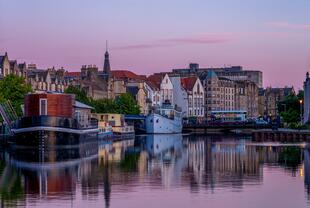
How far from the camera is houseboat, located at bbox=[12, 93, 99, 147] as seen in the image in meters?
78.4

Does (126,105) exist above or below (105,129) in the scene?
above

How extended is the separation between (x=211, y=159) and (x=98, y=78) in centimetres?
10970

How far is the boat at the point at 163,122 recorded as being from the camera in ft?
499

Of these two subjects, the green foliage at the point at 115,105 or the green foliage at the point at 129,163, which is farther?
the green foliage at the point at 115,105

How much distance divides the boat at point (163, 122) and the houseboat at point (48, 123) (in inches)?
2440

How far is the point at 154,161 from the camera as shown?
6500 cm

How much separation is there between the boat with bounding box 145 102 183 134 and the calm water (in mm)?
83493

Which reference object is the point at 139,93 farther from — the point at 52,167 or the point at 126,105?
the point at 52,167

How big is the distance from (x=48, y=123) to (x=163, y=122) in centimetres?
7724

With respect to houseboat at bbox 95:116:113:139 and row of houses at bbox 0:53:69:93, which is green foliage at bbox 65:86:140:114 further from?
houseboat at bbox 95:116:113:139

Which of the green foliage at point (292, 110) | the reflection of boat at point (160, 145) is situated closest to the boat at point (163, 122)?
the green foliage at point (292, 110)

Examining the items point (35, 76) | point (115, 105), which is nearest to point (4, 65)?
point (35, 76)

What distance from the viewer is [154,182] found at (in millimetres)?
44812

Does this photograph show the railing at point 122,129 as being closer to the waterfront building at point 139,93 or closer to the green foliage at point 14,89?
the green foliage at point 14,89
